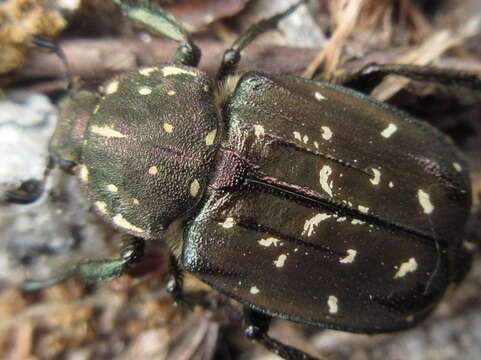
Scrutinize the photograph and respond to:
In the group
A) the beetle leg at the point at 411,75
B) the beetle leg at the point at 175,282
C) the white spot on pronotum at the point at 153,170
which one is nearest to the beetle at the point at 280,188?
the white spot on pronotum at the point at 153,170

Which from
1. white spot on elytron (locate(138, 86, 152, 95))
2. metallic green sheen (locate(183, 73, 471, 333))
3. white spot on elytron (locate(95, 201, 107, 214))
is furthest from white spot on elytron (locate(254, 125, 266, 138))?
white spot on elytron (locate(95, 201, 107, 214))

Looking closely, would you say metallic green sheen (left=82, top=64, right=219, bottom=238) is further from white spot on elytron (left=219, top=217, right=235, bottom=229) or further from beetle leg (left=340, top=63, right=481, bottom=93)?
beetle leg (left=340, top=63, right=481, bottom=93)

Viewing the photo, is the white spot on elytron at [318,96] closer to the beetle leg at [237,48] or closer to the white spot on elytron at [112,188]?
the beetle leg at [237,48]

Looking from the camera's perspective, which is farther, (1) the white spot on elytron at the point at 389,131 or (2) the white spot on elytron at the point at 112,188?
(1) the white spot on elytron at the point at 389,131

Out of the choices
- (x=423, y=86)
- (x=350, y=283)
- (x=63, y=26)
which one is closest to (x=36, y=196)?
(x=63, y=26)

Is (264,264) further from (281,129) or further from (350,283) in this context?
(281,129)

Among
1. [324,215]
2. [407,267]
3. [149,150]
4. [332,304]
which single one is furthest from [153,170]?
[407,267]
